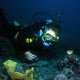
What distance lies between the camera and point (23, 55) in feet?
18.7

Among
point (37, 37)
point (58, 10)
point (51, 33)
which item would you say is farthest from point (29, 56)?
point (58, 10)

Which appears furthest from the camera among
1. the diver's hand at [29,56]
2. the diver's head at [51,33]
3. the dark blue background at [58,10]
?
the dark blue background at [58,10]

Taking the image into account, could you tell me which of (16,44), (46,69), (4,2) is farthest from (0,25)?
(4,2)

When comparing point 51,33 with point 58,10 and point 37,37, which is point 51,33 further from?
point 58,10

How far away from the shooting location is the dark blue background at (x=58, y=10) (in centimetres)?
1227

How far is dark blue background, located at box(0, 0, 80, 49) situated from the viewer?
12.3 meters

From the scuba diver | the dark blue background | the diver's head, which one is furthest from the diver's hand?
the dark blue background

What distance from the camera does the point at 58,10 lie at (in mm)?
13430

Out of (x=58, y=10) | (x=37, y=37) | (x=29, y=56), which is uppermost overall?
(x=58, y=10)

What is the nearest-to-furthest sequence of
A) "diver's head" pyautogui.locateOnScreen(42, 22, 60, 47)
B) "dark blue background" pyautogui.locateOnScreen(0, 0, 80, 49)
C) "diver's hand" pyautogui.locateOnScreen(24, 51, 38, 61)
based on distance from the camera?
"diver's head" pyautogui.locateOnScreen(42, 22, 60, 47), "diver's hand" pyautogui.locateOnScreen(24, 51, 38, 61), "dark blue background" pyautogui.locateOnScreen(0, 0, 80, 49)

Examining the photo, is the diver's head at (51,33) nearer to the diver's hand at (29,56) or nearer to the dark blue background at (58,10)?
the diver's hand at (29,56)

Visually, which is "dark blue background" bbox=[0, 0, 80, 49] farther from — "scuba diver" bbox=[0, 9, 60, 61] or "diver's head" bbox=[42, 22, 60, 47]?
"diver's head" bbox=[42, 22, 60, 47]

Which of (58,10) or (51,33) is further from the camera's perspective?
(58,10)

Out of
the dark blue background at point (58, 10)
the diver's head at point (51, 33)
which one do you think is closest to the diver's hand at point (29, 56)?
the diver's head at point (51, 33)
